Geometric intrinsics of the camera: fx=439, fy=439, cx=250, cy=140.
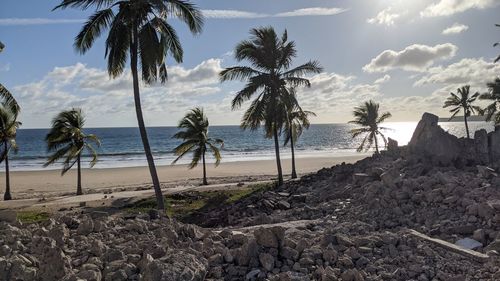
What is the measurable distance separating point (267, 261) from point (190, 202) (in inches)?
582

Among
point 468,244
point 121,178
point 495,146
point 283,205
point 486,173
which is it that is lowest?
point 121,178

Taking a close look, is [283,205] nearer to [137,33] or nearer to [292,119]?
[137,33]

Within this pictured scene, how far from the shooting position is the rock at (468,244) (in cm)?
801

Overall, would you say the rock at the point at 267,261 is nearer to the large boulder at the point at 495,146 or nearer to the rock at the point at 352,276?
the rock at the point at 352,276

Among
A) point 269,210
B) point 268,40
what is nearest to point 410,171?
point 269,210

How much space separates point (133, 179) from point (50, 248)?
33.1 m

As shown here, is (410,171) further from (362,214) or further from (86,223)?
(86,223)

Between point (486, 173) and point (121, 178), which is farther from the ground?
point (486, 173)

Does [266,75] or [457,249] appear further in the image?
[266,75]

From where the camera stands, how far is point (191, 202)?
69.5ft

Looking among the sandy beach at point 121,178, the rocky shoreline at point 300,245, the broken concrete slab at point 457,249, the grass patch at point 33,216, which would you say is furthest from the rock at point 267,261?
the sandy beach at point 121,178

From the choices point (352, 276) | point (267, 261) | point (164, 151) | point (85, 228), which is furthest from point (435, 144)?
point (164, 151)

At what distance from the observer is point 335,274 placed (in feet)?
21.6

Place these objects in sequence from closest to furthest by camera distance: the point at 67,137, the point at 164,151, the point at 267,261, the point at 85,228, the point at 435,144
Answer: the point at 267,261, the point at 85,228, the point at 435,144, the point at 67,137, the point at 164,151
